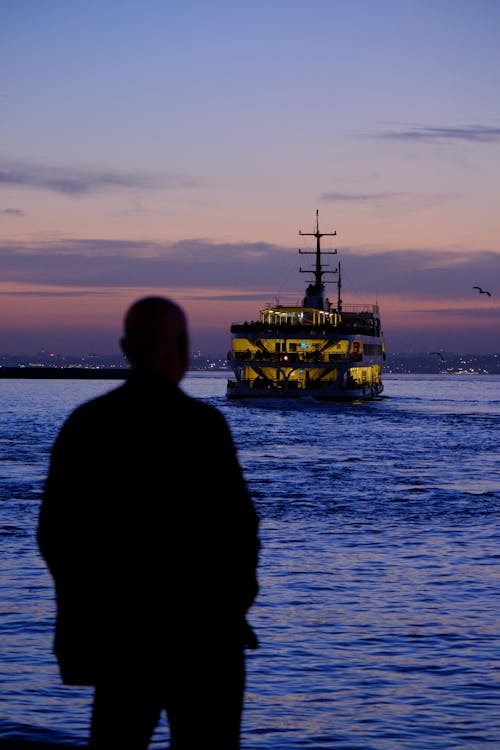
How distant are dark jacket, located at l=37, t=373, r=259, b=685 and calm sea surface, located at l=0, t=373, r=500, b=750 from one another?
0.44ft

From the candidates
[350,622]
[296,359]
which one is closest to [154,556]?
[350,622]

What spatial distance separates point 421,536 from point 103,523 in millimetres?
14992

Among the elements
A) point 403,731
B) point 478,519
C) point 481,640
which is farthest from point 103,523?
point 478,519

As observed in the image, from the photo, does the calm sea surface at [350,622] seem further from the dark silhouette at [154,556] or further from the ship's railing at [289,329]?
the ship's railing at [289,329]

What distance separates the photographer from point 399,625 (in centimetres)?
1138

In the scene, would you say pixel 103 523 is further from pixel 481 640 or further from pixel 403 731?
pixel 481 640

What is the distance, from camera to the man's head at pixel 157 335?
12.5 ft

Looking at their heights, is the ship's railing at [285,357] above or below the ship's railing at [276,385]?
above

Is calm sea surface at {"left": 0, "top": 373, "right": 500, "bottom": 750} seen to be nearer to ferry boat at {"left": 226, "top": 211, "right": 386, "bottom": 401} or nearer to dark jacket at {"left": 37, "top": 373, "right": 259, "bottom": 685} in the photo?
dark jacket at {"left": 37, "top": 373, "right": 259, "bottom": 685}

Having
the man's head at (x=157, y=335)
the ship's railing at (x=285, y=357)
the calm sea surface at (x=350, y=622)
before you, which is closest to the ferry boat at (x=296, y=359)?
the ship's railing at (x=285, y=357)

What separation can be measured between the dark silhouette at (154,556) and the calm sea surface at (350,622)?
0.16m

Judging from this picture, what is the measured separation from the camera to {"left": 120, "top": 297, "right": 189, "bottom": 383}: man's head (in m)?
3.80

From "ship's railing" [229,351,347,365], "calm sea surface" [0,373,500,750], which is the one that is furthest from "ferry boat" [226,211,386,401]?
"calm sea surface" [0,373,500,750]

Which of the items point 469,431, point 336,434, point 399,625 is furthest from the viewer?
point 469,431
